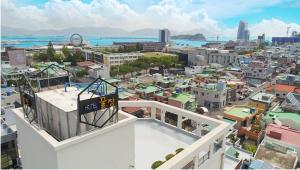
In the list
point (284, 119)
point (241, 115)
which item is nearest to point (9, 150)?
point (241, 115)

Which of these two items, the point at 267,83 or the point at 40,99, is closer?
the point at 40,99

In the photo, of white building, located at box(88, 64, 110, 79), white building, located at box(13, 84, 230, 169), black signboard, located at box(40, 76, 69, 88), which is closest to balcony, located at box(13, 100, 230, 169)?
white building, located at box(13, 84, 230, 169)

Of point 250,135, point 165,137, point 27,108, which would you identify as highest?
point 27,108

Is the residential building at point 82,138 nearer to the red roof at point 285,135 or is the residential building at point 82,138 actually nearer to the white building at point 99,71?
the red roof at point 285,135

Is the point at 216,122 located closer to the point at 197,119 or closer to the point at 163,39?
→ the point at 197,119

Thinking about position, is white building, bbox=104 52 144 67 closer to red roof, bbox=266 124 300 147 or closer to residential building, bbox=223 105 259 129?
residential building, bbox=223 105 259 129

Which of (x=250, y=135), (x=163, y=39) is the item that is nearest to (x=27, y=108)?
(x=250, y=135)
